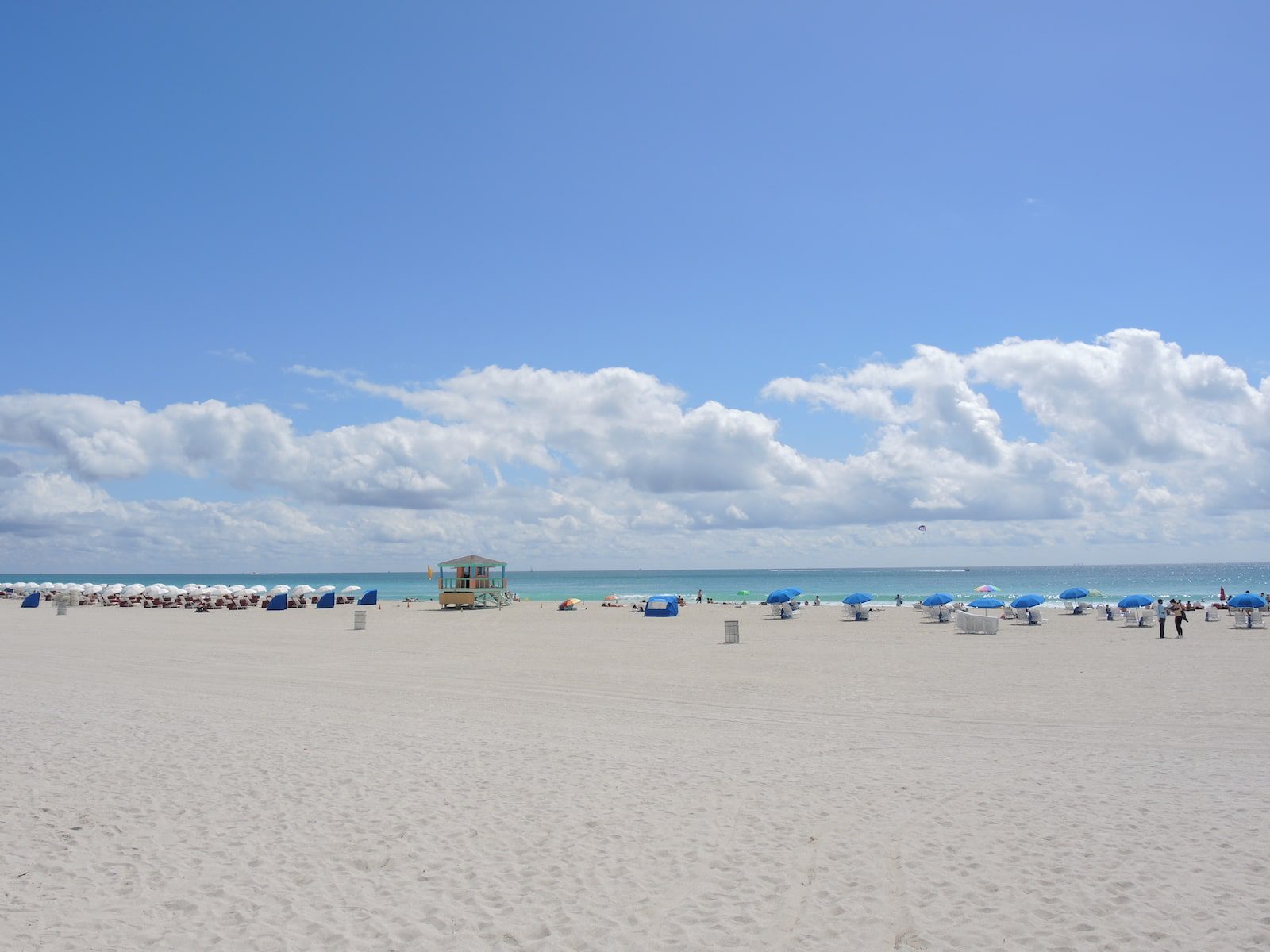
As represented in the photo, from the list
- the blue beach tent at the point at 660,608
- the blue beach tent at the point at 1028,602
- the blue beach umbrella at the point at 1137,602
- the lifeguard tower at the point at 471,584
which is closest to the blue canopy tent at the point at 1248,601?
the blue beach umbrella at the point at 1137,602

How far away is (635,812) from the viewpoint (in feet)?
23.3

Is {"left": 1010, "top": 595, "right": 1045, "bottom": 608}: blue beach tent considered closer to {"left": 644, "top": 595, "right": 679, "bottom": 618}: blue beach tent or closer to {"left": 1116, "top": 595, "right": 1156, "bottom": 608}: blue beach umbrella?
{"left": 1116, "top": 595, "right": 1156, "bottom": 608}: blue beach umbrella

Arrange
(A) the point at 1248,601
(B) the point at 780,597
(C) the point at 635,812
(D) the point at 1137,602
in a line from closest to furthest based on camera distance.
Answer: (C) the point at 635,812
(A) the point at 1248,601
(D) the point at 1137,602
(B) the point at 780,597

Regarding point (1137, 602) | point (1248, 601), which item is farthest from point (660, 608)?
point (1248, 601)

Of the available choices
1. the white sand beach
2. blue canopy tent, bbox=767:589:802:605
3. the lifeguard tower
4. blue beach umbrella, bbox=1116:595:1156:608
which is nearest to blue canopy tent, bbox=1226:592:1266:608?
blue beach umbrella, bbox=1116:595:1156:608

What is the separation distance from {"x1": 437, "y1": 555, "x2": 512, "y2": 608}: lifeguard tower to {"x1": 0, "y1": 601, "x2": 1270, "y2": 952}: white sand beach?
2527 cm

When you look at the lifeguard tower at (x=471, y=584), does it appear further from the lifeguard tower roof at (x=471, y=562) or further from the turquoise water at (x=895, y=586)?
the turquoise water at (x=895, y=586)

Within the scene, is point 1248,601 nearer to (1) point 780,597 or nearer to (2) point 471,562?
(1) point 780,597

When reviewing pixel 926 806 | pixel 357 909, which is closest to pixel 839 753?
pixel 926 806

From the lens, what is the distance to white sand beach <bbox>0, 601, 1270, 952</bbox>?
5.00 metres

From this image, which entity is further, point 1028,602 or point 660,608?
point 660,608

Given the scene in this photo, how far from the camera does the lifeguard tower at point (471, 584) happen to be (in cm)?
4072

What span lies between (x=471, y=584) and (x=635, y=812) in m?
35.4

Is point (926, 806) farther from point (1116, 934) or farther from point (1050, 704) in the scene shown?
point (1050, 704)
